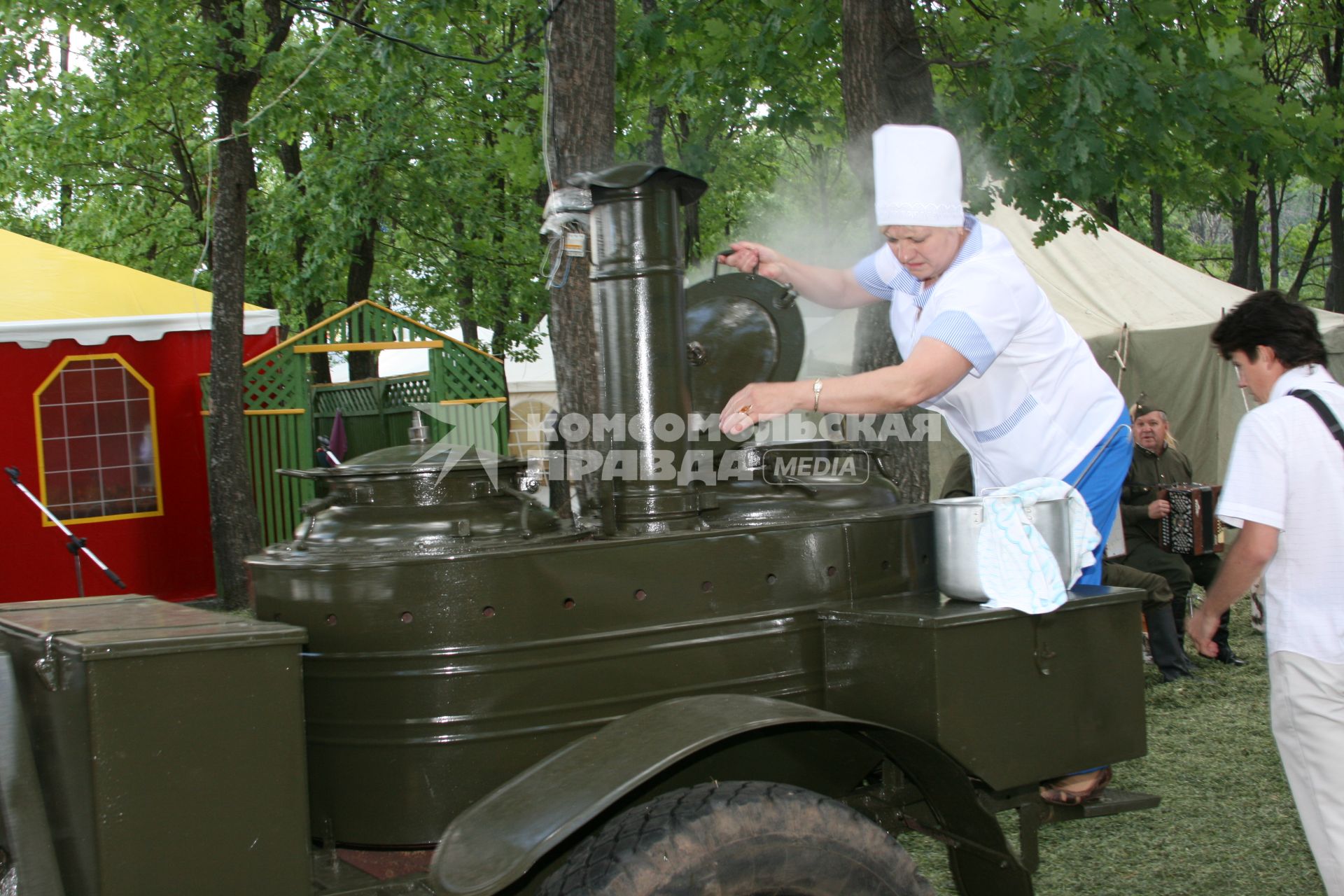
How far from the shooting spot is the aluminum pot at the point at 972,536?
8.74 ft

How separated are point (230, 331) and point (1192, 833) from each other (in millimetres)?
9308

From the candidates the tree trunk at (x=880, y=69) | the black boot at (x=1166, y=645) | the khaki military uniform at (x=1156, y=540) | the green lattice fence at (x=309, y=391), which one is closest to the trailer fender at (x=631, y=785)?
the black boot at (x=1166, y=645)

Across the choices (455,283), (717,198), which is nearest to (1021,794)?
(455,283)

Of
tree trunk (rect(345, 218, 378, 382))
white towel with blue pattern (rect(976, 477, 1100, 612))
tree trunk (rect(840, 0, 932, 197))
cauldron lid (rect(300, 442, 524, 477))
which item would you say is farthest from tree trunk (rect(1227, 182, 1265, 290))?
cauldron lid (rect(300, 442, 524, 477))

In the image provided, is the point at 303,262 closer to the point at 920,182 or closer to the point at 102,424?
the point at 102,424

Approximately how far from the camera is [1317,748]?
291 centimetres

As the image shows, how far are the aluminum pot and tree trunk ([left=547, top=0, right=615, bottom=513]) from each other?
11.5 feet

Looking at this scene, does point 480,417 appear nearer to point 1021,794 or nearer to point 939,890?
point 939,890

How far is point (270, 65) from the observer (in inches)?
438

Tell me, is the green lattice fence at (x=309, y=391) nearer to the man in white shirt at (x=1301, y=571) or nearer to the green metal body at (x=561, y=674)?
the green metal body at (x=561, y=674)

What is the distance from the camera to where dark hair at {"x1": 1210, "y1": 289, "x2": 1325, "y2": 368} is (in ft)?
10.1

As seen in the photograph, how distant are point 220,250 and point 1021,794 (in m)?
9.82

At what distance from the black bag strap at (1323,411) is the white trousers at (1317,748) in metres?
0.59

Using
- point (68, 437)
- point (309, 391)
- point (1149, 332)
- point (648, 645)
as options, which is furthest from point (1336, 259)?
point (648, 645)
